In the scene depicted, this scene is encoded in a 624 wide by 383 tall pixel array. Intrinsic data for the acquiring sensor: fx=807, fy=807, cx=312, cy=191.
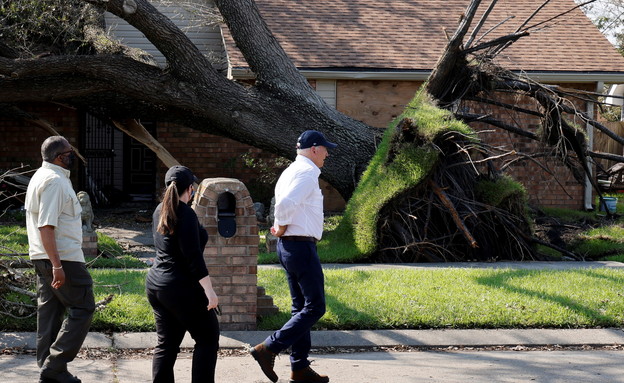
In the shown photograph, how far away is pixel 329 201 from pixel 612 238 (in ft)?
20.4

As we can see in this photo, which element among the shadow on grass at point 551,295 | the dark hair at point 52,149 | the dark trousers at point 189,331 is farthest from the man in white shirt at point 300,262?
the shadow on grass at point 551,295

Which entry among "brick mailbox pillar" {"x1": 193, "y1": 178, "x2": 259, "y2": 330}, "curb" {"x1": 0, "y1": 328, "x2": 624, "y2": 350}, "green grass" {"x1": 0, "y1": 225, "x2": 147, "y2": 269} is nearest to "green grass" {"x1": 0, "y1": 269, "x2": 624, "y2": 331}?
"curb" {"x1": 0, "y1": 328, "x2": 624, "y2": 350}

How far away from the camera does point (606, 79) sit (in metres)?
17.4

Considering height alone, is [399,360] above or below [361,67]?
below

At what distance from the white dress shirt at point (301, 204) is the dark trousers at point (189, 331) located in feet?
3.30

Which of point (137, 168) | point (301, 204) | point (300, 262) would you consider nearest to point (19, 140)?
point (137, 168)

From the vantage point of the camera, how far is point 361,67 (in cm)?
1677

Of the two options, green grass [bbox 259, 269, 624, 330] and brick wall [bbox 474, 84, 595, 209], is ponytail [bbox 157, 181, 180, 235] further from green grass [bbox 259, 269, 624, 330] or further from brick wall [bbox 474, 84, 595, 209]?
brick wall [bbox 474, 84, 595, 209]

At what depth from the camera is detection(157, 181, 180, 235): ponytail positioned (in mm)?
5164

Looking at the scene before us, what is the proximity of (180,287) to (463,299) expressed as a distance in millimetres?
4065

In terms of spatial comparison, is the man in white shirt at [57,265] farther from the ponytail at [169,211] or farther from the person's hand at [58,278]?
the ponytail at [169,211]

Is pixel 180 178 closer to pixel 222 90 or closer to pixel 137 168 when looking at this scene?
pixel 222 90

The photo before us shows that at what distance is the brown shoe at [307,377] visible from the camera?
19.7 ft

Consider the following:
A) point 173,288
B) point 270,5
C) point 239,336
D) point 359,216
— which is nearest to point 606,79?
point 270,5
